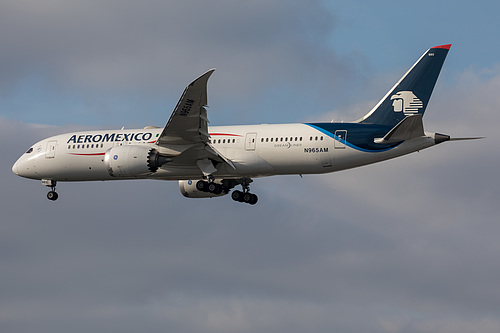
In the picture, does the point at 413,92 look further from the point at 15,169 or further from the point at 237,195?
the point at 15,169

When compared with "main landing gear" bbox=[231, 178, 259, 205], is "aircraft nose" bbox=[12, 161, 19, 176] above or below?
above

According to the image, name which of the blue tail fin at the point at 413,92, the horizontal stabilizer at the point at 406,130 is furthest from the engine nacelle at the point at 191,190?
the horizontal stabilizer at the point at 406,130

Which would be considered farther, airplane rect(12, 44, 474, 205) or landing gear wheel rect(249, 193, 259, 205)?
landing gear wheel rect(249, 193, 259, 205)

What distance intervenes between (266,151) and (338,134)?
3.65 m

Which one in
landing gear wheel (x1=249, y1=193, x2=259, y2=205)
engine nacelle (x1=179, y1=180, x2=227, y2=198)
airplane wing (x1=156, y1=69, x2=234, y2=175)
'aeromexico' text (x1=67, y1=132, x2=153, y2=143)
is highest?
'aeromexico' text (x1=67, y1=132, x2=153, y2=143)

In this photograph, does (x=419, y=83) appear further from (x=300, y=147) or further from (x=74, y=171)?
(x=74, y=171)

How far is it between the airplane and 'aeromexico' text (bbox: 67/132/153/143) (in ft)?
0.21

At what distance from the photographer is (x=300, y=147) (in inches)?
1642

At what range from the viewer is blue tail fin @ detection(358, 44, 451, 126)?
42219 mm

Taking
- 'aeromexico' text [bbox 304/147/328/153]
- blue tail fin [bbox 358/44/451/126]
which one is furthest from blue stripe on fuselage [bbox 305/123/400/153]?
blue tail fin [bbox 358/44/451/126]

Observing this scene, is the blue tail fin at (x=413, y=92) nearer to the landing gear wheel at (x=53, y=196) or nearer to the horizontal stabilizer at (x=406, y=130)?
the horizontal stabilizer at (x=406, y=130)

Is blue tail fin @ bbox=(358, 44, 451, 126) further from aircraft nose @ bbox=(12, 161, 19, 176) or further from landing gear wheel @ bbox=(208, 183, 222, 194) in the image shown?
aircraft nose @ bbox=(12, 161, 19, 176)

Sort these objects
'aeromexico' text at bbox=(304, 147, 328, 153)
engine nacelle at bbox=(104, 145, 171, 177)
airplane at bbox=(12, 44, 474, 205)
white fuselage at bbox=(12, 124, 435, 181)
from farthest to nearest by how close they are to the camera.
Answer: engine nacelle at bbox=(104, 145, 171, 177)
'aeromexico' text at bbox=(304, 147, 328, 153)
white fuselage at bbox=(12, 124, 435, 181)
airplane at bbox=(12, 44, 474, 205)

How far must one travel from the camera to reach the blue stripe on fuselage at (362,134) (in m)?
40.5
